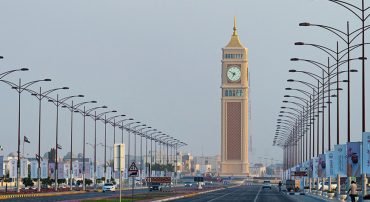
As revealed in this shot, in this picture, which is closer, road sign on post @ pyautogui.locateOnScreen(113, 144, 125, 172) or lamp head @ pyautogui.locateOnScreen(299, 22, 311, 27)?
road sign on post @ pyautogui.locateOnScreen(113, 144, 125, 172)

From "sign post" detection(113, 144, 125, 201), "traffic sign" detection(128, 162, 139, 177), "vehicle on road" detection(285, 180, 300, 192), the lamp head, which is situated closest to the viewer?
"sign post" detection(113, 144, 125, 201)

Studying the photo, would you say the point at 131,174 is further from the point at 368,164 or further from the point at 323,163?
the point at 323,163

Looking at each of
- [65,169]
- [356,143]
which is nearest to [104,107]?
[65,169]

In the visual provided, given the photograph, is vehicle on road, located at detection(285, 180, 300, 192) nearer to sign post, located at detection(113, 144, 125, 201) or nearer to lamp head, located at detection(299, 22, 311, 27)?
lamp head, located at detection(299, 22, 311, 27)

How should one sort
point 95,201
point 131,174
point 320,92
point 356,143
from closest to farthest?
point 131,174, point 356,143, point 95,201, point 320,92

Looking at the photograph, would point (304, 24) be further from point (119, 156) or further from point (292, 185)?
point (292, 185)

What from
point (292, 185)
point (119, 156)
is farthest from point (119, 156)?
point (292, 185)

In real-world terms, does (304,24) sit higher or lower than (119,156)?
higher

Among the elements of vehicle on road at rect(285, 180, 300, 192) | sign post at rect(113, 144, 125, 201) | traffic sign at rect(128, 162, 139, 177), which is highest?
sign post at rect(113, 144, 125, 201)

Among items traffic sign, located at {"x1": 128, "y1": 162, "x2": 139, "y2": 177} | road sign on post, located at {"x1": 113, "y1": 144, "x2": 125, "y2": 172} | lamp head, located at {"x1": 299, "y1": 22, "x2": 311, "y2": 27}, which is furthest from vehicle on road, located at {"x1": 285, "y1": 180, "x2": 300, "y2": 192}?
road sign on post, located at {"x1": 113, "y1": 144, "x2": 125, "y2": 172}

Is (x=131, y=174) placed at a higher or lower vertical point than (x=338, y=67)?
lower

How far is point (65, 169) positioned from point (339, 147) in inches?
4119

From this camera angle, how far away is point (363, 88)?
Answer: 241 feet

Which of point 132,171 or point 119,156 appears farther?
point 132,171
